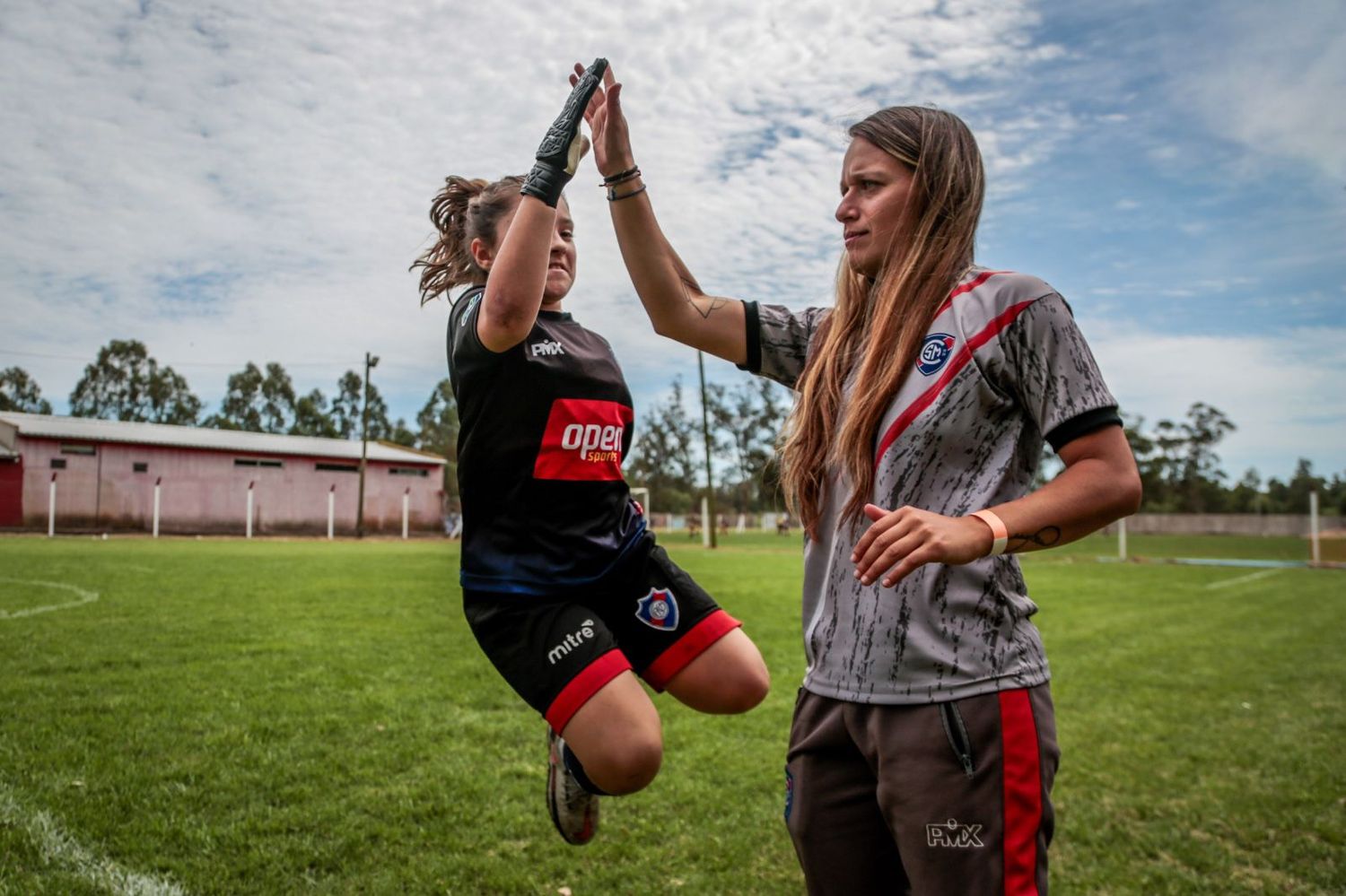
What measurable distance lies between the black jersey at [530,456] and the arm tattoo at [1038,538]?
1.63 metres

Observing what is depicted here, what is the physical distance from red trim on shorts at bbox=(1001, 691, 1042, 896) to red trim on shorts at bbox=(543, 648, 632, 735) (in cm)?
143

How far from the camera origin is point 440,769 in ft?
16.8

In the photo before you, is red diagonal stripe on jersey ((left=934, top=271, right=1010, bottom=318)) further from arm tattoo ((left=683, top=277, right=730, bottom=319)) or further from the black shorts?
the black shorts

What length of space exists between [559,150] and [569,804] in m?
2.20

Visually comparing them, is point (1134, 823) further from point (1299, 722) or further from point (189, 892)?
point (189, 892)

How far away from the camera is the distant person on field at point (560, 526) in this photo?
280cm

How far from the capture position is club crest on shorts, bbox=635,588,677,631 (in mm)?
3408

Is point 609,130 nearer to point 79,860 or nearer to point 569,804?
point 569,804

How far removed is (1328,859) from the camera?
14.5ft

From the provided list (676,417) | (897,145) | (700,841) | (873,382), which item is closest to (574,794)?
(700,841)

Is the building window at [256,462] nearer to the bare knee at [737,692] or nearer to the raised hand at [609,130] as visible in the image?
the bare knee at [737,692]

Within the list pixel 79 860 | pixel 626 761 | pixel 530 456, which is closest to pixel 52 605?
pixel 79 860

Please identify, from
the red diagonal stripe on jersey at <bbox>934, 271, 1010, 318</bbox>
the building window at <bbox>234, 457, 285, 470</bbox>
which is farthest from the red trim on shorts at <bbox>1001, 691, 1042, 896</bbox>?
the building window at <bbox>234, 457, 285, 470</bbox>

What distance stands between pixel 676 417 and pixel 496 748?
232ft
